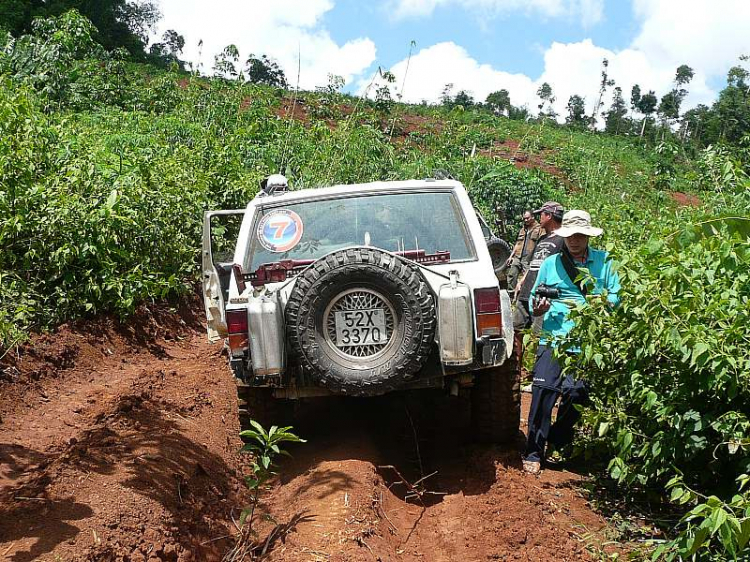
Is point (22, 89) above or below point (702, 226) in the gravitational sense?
above

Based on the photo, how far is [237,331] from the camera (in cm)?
465

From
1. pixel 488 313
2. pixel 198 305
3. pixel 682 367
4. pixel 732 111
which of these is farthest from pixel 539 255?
pixel 732 111

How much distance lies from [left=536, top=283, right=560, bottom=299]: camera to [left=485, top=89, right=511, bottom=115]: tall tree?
55430mm

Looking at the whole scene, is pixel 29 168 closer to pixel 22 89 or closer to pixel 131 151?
pixel 22 89

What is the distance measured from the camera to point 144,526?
3.81 m

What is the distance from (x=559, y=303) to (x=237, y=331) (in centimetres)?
203

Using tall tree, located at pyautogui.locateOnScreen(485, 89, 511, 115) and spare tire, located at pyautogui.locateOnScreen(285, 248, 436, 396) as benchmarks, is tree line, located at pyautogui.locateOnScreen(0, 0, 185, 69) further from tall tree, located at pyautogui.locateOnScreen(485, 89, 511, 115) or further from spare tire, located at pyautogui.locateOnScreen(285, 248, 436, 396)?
tall tree, located at pyautogui.locateOnScreen(485, 89, 511, 115)

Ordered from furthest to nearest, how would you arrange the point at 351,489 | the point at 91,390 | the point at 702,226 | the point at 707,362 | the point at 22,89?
the point at 22,89 < the point at 91,390 < the point at 351,489 < the point at 702,226 < the point at 707,362

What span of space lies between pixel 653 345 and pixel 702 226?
762 mm

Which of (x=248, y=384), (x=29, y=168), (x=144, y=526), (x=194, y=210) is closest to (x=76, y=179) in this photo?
(x=29, y=168)

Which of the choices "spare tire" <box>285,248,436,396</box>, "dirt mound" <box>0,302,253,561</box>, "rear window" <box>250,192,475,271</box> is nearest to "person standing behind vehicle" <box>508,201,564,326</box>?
"rear window" <box>250,192,475,271</box>

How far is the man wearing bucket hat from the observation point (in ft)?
15.9

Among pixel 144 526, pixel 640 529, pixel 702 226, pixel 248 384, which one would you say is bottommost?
pixel 640 529

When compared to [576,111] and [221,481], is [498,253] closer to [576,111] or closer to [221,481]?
[221,481]
